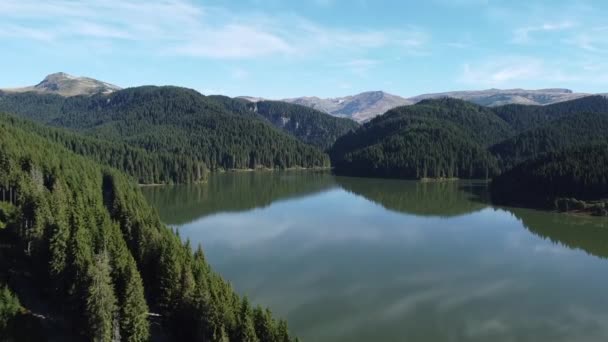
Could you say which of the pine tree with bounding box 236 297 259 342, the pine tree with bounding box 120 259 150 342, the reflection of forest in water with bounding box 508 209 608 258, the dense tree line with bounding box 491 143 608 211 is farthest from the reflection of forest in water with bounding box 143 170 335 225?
the pine tree with bounding box 236 297 259 342

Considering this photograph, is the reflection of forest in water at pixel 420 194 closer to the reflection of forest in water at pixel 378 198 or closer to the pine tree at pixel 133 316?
the reflection of forest in water at pixel 378 198

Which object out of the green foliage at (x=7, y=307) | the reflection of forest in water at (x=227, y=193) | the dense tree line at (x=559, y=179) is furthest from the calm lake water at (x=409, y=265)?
the green foliage at (x=7, y=307)

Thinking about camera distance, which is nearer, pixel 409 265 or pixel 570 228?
pixel 409 265

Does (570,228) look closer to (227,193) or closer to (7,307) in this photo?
(227,193)

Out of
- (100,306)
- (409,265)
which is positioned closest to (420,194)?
(409,265)

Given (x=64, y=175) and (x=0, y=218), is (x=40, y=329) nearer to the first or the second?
(x=0, y=218)

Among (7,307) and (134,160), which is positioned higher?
(134,160)

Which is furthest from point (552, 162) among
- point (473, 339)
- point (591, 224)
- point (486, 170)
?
point (473, 339)
